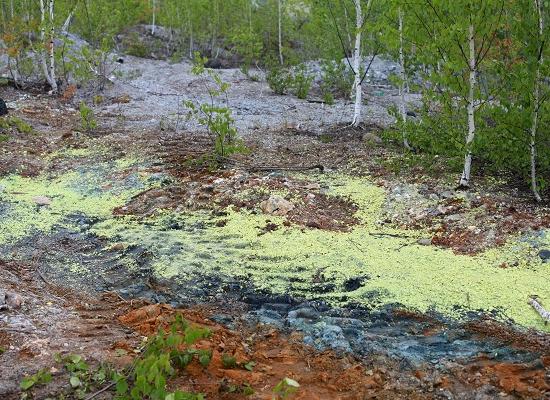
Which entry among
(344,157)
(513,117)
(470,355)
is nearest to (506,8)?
(513,117)

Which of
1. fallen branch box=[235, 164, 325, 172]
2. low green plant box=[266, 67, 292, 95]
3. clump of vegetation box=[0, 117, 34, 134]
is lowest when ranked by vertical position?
fallen branch box=[235, 164, 325, 172]

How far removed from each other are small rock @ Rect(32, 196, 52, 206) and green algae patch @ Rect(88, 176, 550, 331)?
49.0 inches

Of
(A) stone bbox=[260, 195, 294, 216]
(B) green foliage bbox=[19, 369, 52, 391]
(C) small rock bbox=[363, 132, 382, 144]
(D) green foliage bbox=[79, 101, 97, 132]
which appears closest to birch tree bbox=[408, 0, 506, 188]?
(A) stone bbox=[260, 195, 294, 216]

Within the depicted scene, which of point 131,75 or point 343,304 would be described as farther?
point 131,75

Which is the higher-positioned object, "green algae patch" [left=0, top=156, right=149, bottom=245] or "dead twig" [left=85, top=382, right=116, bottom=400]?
"green algae patch" [left=0, top=156, right=149, bottom=245]

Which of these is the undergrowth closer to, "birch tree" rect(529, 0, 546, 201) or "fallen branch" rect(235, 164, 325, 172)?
"birch tree" rect(529, 0, 546, 201)

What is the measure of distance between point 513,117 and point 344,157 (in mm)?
3101

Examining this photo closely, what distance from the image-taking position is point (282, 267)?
5211mm

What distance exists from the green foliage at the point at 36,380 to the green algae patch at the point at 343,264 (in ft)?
6.75

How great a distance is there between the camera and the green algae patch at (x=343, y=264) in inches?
177

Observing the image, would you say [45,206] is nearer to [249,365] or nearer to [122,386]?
[249,365]

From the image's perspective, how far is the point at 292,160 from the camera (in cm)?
906

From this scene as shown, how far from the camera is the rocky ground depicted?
11.4ft

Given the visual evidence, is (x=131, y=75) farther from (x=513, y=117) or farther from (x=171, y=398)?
(x=171, y=398)
